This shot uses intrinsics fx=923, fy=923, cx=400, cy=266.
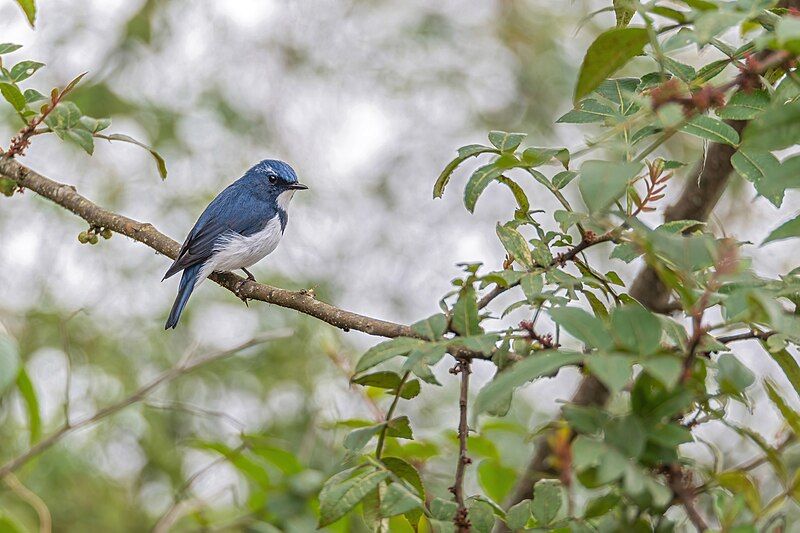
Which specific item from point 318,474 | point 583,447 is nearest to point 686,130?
point 583,447

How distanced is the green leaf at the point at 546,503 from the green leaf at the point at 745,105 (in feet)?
2.03

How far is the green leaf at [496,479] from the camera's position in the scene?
2520mm

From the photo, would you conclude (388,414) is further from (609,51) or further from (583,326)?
(609,51)

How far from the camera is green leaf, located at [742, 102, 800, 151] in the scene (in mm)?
1006

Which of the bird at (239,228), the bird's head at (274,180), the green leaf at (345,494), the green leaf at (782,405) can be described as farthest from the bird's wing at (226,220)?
the green leaf at (782,405)

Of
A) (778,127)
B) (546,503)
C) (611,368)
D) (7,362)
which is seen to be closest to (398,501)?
(546,503)

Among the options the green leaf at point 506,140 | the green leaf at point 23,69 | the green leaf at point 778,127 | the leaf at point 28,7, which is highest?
the leaf at point 28,7

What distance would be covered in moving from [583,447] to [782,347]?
503 millimetres

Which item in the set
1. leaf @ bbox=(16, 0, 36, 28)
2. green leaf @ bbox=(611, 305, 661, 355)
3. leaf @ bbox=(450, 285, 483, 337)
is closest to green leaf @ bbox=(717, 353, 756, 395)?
green leaf @ bbox=(611, 305, 661, 355)

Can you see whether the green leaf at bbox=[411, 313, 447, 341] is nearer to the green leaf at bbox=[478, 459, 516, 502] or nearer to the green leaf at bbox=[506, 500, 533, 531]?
the green leaf at bbox=[506, 500, 533, 531]

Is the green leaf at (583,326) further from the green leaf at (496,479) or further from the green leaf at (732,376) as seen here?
the green leaf at (496,479)

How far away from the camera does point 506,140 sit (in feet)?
4.95

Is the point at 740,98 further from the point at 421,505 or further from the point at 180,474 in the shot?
the point at 180,474

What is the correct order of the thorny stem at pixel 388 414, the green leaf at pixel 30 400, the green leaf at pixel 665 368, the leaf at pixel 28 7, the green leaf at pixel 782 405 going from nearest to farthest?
the green leaf at pixel 665 368 → the green leaf at pixel 782 405 → the thorny stem at pixel 388 414 → the leaf at pixel 28 7 → the green leaf at pixel 30 400
